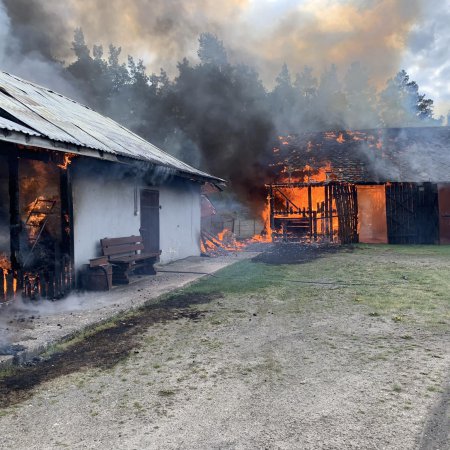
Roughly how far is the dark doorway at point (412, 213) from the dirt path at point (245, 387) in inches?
561

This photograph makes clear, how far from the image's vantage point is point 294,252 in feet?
51.7

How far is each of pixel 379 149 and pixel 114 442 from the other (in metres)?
21.6

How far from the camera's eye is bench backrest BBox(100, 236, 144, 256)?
899cm

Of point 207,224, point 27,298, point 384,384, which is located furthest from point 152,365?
point 207,224

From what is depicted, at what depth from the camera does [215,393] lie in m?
3.65

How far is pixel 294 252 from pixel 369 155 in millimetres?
8517

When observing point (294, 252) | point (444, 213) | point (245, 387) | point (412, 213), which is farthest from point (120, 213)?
point (444, 213)

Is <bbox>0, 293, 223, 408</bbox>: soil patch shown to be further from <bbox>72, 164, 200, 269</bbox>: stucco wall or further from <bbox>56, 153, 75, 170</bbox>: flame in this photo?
<bbox>56, 153, 75, 170</bbox>: flame

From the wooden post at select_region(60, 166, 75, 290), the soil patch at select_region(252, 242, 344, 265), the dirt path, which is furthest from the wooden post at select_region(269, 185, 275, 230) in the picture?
the dirt path

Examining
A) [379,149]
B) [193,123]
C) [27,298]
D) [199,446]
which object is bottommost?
[199,446]

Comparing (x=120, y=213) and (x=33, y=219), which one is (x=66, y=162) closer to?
(x=33, y=219)

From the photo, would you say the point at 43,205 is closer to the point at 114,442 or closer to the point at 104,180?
the point at 104,180

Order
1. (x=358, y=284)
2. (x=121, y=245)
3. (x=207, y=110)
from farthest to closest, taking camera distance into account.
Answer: (x=207, y=110) < (x=121, y=245) < (x=358, y=284)

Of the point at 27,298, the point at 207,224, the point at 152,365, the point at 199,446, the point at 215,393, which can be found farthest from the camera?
the point at 207,224
